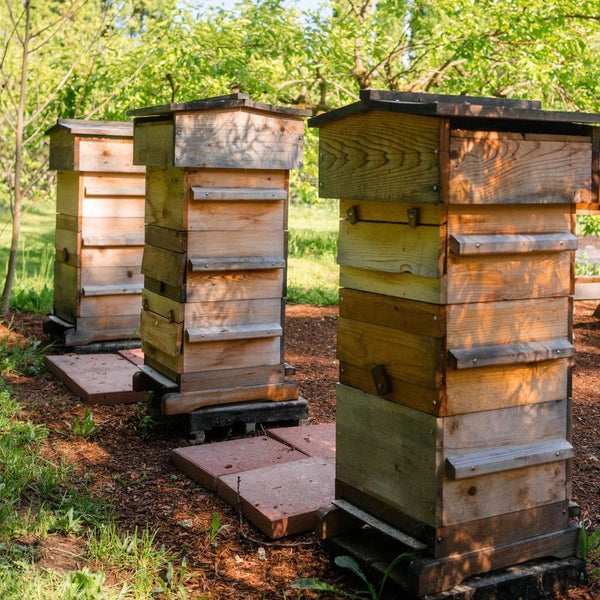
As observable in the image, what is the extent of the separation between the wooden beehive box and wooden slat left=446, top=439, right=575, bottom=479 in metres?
4.71

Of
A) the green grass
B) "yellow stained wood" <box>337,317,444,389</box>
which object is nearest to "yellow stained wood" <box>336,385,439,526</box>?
"yellow stained wood" <box>337,317,444,389</box>

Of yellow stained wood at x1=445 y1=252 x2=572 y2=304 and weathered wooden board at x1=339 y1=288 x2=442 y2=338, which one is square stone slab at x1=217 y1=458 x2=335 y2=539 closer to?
weathered wooden board at x1=339 y1=288 x2=442 y2=338

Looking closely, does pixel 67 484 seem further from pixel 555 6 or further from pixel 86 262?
pixel 555 6

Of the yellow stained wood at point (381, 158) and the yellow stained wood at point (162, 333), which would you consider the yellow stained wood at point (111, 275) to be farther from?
the yellow stained wood at point (381, 158)

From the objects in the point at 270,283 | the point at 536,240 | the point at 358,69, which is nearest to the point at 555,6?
the point at 358,69

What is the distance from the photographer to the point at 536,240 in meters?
3.11

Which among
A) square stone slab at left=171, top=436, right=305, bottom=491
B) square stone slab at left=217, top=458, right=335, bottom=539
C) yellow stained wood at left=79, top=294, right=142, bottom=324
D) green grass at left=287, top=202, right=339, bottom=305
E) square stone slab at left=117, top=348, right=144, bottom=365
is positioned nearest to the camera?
square stone slab at left=217, top=458, right=335, bottom=539

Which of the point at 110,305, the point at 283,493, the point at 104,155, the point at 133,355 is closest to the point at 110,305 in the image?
the point at 110,305

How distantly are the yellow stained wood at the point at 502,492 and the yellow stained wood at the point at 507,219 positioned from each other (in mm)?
912

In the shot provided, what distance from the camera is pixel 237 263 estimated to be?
512cm

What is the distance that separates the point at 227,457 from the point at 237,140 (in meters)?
1.90

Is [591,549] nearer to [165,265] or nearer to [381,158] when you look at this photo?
[381,158]

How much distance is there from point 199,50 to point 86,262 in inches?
124

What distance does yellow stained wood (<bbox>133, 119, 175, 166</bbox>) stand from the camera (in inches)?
196
